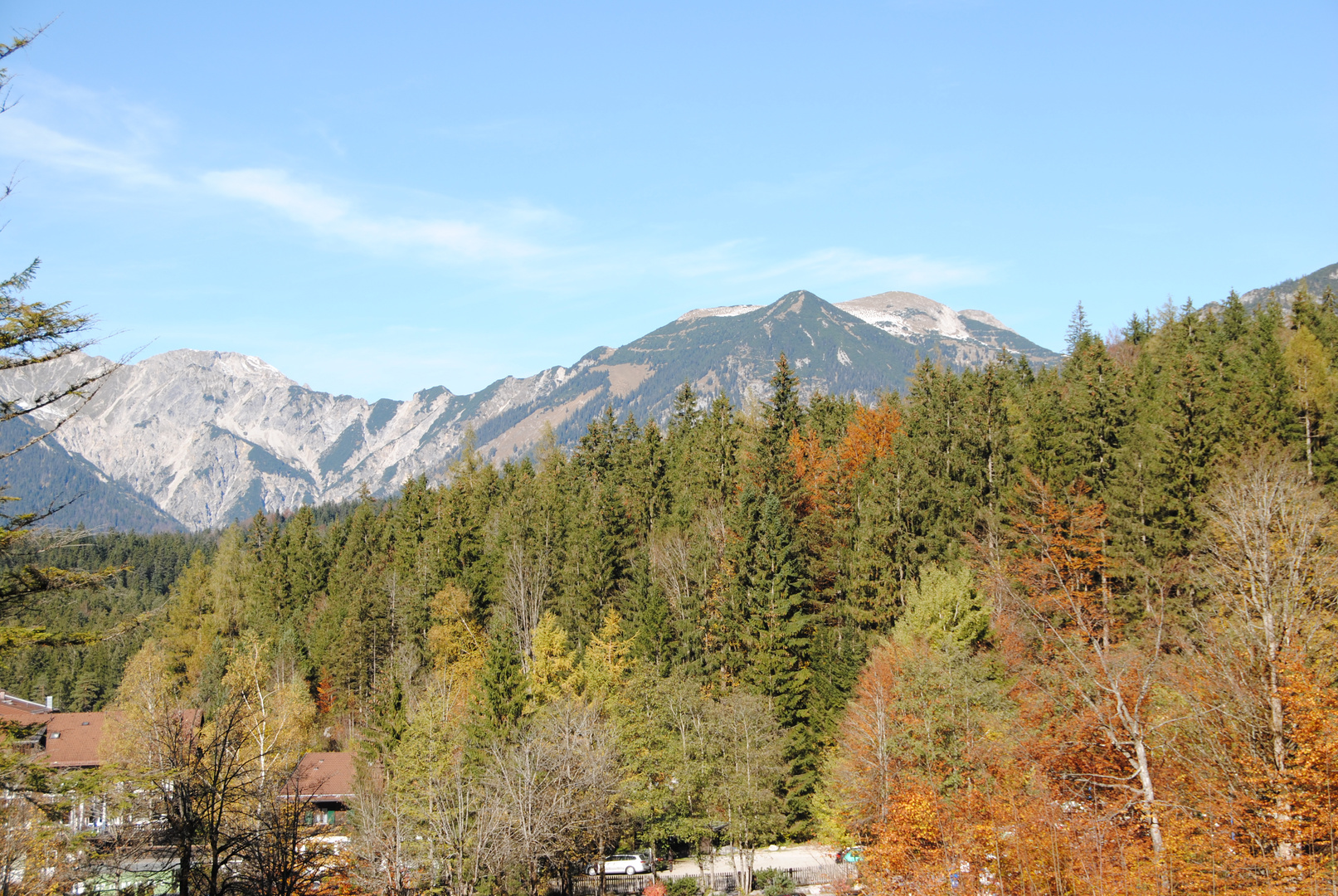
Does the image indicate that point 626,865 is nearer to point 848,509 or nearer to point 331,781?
point 848,509

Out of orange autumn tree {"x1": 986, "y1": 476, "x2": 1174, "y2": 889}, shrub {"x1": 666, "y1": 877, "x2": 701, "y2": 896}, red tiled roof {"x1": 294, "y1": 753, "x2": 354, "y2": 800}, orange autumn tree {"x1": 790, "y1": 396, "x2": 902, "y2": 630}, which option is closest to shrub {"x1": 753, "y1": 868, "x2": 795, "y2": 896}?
shrub {"x1": 666, "y1": 877, "x2": 701, "y2": 896}

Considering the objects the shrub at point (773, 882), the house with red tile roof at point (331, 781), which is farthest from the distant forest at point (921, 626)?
the house with red tile roof at point (331, 781)

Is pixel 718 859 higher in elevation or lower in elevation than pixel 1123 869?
lower

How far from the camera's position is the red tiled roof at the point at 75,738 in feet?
199

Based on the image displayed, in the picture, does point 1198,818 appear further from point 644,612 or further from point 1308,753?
point 644,612

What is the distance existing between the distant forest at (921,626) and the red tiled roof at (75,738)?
24.4 feet

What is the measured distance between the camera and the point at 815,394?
235 feet

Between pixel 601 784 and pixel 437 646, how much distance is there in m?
28.4

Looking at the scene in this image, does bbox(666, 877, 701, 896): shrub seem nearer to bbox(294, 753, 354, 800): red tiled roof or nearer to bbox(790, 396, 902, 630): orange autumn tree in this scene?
bbox(790, 396, 902, 630): orange autumn tree

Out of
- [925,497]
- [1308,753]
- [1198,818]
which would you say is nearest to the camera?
[1308,753]

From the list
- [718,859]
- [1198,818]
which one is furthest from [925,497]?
[1198,818]

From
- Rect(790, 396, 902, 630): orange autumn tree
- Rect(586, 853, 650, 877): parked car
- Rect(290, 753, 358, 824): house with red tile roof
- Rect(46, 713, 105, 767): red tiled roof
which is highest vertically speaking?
Rect(790, 396, 902, 630): orange autumn tree

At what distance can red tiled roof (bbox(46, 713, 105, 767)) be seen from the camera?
60562 millimetres

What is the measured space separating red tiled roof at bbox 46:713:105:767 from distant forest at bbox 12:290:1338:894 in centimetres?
742
